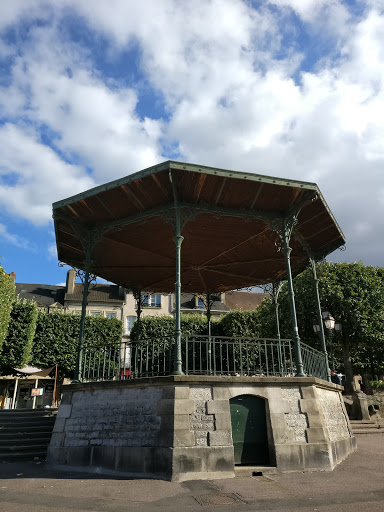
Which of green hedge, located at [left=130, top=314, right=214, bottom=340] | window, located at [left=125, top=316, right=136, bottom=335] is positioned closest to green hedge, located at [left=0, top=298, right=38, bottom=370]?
green hedge, located at [left=130, top=314, right=214, bottom=340]

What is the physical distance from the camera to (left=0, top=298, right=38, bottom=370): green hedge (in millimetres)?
23516

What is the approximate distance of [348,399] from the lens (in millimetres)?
17078

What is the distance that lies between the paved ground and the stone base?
0.36 meters

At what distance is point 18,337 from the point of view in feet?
78.4

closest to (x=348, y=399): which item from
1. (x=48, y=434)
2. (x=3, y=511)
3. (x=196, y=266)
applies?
(x=196, y=266)

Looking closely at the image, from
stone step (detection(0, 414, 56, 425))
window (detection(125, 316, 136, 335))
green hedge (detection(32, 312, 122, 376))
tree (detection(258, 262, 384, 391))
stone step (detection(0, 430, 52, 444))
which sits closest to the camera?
stone step (detection(0, 430, 52, 444))

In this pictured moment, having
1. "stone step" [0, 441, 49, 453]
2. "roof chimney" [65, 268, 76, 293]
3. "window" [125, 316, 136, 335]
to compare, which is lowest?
"stone step" [0, 441, 49, 453]

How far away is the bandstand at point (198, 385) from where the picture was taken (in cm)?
736

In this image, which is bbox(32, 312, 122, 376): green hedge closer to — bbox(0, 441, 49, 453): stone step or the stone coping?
bbox(0, 441, 49, 453): stone step

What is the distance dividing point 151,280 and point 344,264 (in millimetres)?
11965

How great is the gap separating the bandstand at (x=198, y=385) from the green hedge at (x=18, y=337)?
14963 mm

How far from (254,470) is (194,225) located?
6.25 metres

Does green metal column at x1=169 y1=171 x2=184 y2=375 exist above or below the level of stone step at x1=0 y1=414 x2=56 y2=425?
above

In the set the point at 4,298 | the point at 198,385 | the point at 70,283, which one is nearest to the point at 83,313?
the point at 198,385
